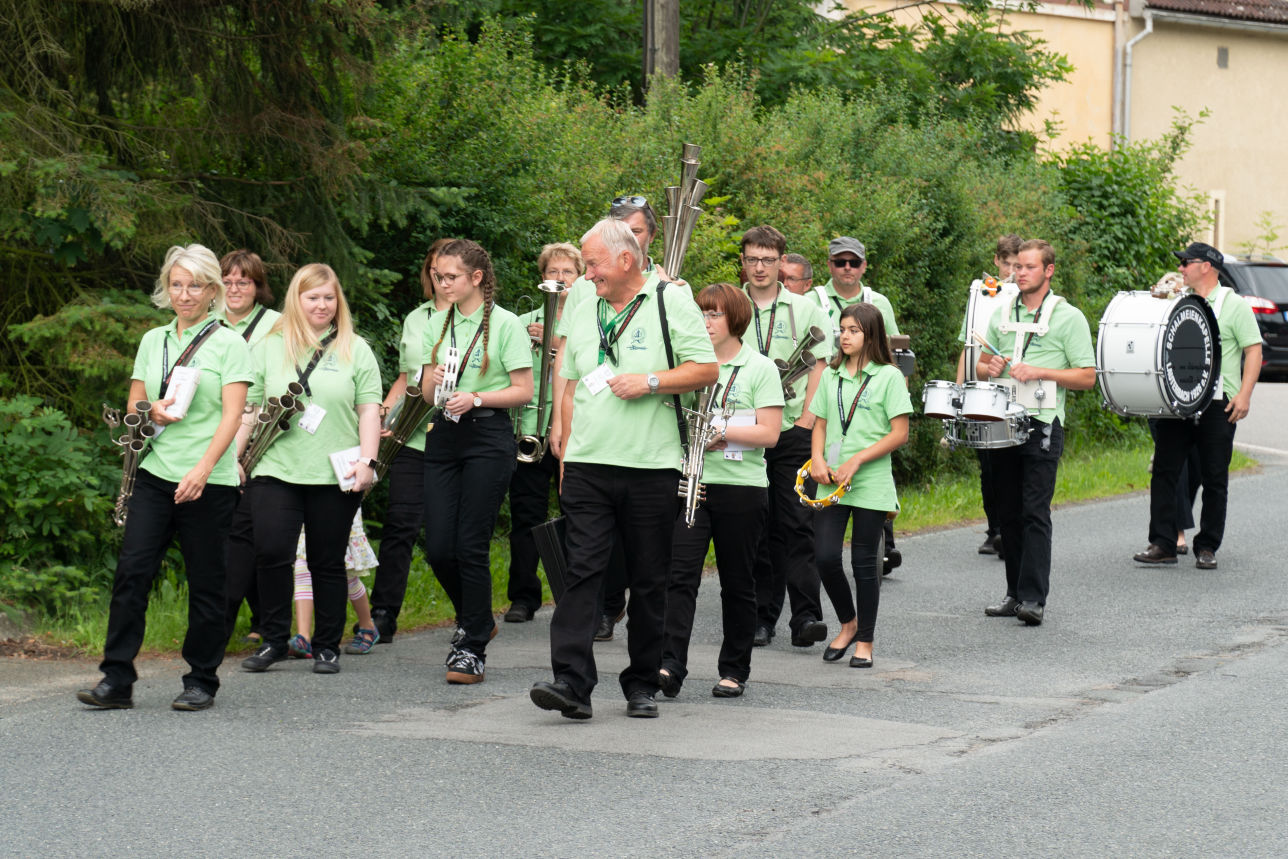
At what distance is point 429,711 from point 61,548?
2904 mm

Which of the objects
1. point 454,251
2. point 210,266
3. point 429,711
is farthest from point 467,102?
point 429,711

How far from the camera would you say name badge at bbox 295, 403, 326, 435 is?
766 cm

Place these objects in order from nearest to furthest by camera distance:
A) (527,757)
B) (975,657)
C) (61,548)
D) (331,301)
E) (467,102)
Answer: (527,757) → (331,301) → (975,657) → (61,548) → (467,102)

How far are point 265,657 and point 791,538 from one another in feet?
8.81

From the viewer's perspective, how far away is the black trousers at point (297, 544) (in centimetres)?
769

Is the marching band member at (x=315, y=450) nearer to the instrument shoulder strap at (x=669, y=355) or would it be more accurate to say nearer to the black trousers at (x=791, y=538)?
the instrument shoulder strap at (x=669, y=355)

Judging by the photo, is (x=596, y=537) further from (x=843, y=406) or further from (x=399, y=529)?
(x=399, y=529)

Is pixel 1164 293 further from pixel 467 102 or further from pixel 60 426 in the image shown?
pixel 60 426

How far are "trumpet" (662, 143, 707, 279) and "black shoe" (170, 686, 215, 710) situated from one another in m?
2.65

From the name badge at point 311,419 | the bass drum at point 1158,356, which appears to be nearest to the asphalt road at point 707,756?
the name badge at point 311,419

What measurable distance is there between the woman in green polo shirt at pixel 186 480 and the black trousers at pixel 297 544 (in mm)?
566

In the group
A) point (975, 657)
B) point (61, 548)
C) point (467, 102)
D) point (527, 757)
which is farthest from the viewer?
point (467, 102)

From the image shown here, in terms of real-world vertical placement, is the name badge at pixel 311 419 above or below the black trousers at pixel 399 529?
above

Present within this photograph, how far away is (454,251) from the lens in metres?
7.93
